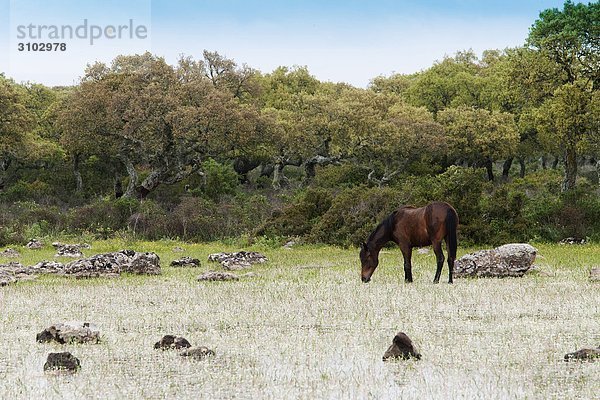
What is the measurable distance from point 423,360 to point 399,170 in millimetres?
46493

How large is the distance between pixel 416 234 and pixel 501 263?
99.7 inches

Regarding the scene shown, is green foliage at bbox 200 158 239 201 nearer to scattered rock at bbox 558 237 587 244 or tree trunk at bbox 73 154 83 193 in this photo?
tree trunk at bbox 73 154 83 193

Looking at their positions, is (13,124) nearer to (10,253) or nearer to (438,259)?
(10,253)

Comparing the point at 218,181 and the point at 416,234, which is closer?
the point at 416,234

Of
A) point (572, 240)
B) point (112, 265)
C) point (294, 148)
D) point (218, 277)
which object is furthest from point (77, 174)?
point (218, 277)

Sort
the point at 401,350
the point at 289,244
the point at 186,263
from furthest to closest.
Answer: the point at 289,244 → the point at 186,263 → the point at 401,350

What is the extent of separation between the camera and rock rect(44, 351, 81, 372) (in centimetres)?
888

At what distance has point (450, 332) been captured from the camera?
11.2m

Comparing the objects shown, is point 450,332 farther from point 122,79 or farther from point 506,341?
point 122,79

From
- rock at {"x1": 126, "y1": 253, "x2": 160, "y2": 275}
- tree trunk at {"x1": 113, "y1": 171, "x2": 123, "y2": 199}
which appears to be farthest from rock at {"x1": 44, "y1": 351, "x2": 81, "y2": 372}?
tree trunk at {"x1": 113, "y1": 171, "x2": 123, "y2": 199}

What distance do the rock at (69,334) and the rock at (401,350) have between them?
14.1ft

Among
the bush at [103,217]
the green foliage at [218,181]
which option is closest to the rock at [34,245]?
the bush at [103,217]

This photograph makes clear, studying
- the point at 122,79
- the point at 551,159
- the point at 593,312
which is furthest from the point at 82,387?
the point at 551,159

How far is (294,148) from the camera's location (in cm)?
5547
